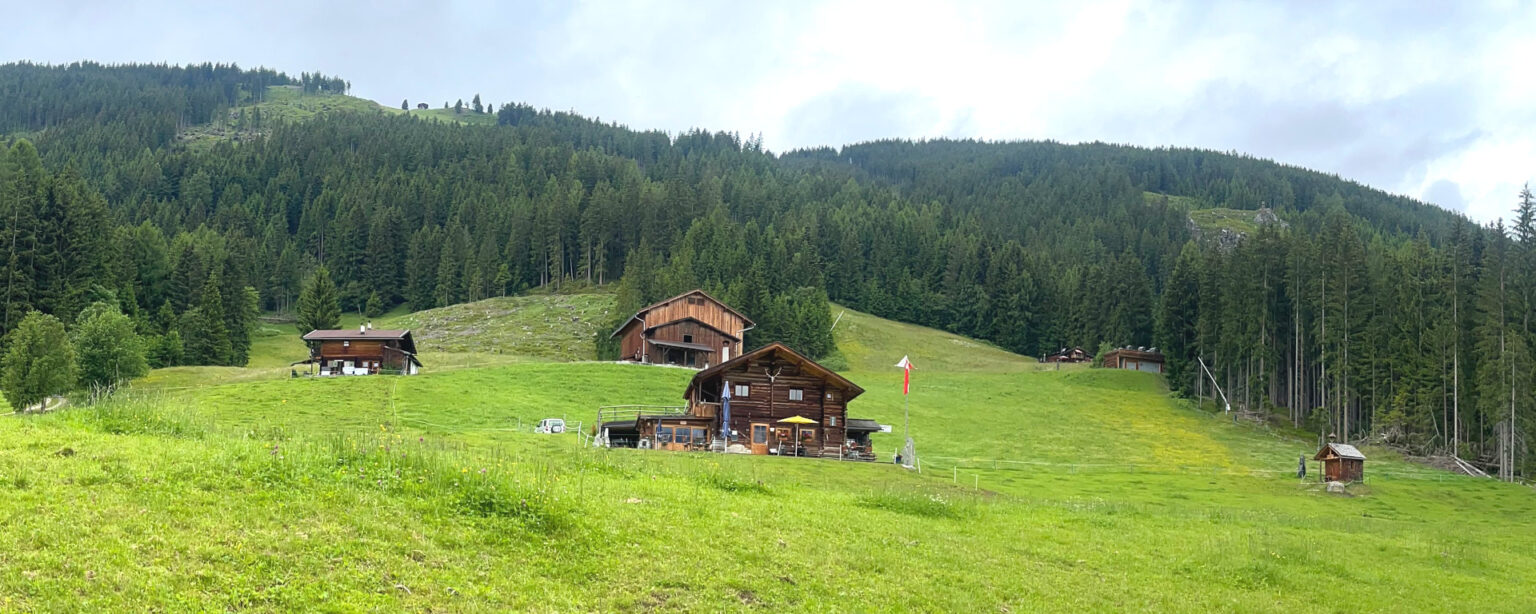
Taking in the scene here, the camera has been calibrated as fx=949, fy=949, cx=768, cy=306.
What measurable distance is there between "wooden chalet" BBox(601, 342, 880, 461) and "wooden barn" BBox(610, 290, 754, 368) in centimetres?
3654

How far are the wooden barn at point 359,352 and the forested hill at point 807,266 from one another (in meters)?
18.2

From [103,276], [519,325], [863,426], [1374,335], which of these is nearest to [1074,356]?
[1374,335]

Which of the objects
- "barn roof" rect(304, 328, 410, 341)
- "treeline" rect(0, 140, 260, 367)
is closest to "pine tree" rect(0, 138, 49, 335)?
"treeline" rect(0, 140, 260, 367)

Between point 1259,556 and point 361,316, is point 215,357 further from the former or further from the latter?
point 1259,556

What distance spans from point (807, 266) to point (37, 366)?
92.3m

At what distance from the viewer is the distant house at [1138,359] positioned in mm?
100000

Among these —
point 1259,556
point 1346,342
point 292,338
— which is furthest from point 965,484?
point 292,338

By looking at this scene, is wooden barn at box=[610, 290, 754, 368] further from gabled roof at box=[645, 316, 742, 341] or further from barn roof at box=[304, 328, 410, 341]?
barn roof at box=[304, 328, 410, 341]

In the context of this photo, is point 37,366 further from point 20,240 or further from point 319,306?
point 319,306

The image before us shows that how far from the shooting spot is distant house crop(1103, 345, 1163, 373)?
3937 inches

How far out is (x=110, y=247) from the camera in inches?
3647

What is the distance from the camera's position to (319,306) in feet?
335

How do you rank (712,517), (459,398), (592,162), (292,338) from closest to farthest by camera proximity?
(712,517) → (459,398) → (292,338) → (592,162)

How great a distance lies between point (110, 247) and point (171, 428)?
9130 centimetres
